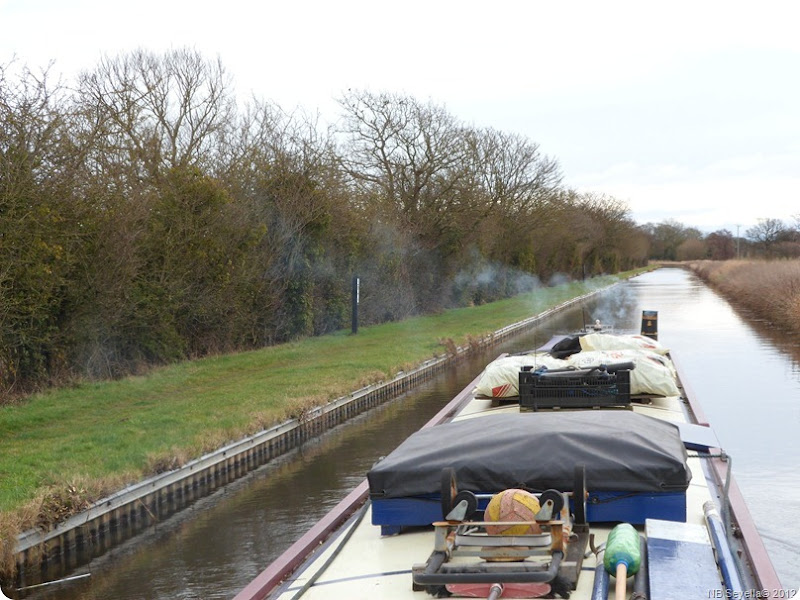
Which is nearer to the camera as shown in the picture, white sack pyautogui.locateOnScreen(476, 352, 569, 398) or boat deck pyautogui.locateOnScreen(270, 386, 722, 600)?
boat deck pyautogui.locateOnScreen(270, 386, 722, 600)

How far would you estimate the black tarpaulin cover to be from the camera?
178 inches

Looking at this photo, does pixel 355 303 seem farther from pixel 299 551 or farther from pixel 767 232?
pixel 767 232

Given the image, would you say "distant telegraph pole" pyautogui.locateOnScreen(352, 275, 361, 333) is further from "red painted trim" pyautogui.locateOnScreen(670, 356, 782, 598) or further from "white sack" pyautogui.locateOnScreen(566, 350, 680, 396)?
"red painted trim" pyautogui.locateOnScreen(670, 356, 782, 598)

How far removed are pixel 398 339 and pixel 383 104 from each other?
40.2ft

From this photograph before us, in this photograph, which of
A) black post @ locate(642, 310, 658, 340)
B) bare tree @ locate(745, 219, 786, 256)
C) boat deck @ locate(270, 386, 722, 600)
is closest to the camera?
boat deck @ locate(270, 386, 722, 600)

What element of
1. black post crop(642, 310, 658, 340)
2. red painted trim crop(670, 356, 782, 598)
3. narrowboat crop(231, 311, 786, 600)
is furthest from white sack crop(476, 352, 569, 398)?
black post crop(642, 310, 658, 340)

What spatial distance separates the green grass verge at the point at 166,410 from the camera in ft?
27.7

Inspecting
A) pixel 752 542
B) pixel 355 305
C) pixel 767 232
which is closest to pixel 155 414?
pixel 752 542

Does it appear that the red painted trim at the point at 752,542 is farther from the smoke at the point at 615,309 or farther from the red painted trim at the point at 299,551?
the smoke at the point at 615,309

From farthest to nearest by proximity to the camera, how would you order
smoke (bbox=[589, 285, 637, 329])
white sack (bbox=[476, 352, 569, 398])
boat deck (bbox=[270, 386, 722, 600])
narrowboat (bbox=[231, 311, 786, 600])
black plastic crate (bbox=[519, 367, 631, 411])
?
smoke (bbox=[589, 285, 637, 329])
white sack (bbox=[476, 352, 569, 398])
black plastic crate (bbox=[519, 367, 631, 411])
boat deck (bbox=[270, 386, 722, 600])
narrowboat (bbox=[231, 311, 786, 600])

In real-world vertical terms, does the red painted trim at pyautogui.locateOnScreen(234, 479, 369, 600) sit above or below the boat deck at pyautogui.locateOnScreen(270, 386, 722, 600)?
below

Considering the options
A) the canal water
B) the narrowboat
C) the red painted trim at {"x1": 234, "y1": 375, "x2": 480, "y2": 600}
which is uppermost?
the narrowboat

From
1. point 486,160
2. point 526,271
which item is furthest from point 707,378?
point 526,271

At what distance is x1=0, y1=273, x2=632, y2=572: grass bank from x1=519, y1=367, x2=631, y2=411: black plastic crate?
3597 mm
